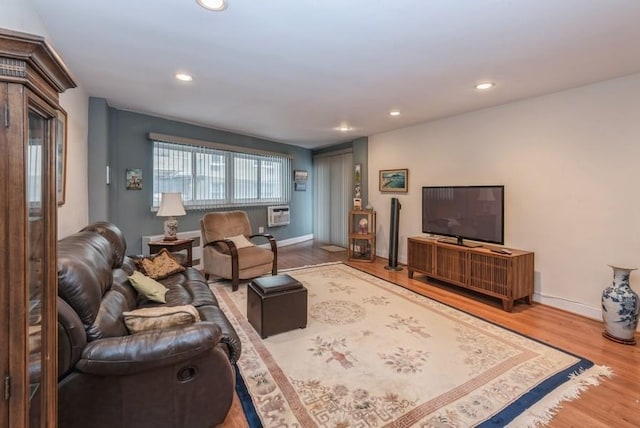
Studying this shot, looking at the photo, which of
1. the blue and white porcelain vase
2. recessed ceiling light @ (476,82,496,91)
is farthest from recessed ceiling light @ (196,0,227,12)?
the blue and white porcelain vase

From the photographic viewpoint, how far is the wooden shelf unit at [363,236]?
5.31 metres

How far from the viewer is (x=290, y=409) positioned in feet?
5.72

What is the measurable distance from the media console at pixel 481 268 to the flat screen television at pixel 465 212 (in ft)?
0.61

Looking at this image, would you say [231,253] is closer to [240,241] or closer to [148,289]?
[240,241]

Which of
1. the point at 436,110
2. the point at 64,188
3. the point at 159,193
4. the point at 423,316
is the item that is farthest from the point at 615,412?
the point at 159,193

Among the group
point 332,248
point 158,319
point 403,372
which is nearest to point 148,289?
point 158,319

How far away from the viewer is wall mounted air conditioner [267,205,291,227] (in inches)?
247

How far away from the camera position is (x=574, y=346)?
2.45m

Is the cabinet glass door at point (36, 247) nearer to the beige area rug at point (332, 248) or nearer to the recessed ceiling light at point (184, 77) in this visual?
the recessed ceiling light at point (184, 77)

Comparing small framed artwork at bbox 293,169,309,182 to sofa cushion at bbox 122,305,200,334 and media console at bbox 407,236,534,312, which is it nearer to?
media console at bbox 407,236,534,312

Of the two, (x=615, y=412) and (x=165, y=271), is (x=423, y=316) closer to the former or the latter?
(x=615, y=412)

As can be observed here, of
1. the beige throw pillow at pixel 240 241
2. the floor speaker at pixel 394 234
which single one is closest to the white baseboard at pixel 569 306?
the floor speaker at pixel 394 234

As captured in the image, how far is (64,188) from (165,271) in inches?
44.0

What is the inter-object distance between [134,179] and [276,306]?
3116mm
